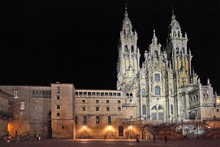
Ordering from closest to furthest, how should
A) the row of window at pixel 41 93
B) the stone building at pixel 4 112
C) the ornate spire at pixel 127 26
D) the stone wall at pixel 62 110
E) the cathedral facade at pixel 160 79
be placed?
the stone building at pixel 4 112, the stone wall at pixel 62 110, the row of window at pixel 41 93, the cathedral facade at pixel 160 79, the ornate spire at pixel 127 26

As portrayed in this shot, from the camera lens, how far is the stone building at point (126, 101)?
81.9 metres

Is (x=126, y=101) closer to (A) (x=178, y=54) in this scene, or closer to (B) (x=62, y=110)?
(B) (x=62, y=110)

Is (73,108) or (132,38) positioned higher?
(132,38)

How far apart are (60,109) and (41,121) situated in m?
6.26

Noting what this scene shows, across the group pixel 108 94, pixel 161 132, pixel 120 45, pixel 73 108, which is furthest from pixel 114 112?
pixel 120 45

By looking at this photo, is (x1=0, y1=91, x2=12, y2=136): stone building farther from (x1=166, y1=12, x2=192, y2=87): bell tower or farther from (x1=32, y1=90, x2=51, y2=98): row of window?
(x1=166, y1=12, x2=192, y2=87): bell tower

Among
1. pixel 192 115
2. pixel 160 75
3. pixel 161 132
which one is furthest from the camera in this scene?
pixel 160 75

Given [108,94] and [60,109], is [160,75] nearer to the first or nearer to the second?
[108,94]

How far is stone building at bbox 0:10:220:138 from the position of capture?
81.9 meters

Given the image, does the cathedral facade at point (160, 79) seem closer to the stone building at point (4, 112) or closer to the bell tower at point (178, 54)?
the bell tower at point (178, 54)

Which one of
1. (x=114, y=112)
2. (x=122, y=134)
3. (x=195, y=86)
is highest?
(x=195, y=86)

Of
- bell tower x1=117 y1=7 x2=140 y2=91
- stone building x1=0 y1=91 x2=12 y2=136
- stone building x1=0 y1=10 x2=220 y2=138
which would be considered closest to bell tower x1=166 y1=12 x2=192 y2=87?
stone building x1=0 y1=10 x2=220 y2=138

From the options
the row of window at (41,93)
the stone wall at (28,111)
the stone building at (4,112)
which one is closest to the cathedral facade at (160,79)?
the row of window at (41,93)

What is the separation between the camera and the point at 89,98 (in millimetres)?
87938
